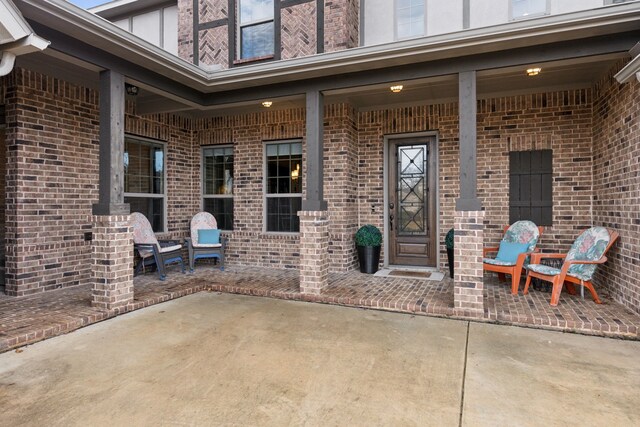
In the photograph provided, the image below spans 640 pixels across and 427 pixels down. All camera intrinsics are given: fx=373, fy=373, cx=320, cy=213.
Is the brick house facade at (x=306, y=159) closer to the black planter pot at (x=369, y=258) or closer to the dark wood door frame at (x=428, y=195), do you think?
the dark wood door frame at (x=428, y=195)

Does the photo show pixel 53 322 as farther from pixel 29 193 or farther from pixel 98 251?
pixel 29 193

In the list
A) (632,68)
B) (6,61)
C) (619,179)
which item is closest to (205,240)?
(6,61)

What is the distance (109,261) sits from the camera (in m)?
3.93

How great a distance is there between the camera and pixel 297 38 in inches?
236

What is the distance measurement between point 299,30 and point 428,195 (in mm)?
3373

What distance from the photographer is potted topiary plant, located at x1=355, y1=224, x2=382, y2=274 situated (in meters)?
5.81

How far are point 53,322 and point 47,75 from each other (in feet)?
10.4

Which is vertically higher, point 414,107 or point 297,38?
point 297,38

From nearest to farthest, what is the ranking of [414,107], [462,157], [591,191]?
1. [462,157]
2. [591,191]
3. [414,107]

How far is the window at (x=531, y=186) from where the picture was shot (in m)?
5.30

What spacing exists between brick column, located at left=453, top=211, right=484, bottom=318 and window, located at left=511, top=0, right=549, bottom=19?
10.5ft

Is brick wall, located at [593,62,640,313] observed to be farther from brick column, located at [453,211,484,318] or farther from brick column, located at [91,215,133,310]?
brick column, located at [91,215,133,310]

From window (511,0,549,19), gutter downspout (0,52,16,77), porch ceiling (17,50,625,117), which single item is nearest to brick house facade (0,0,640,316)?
porch ceiling (17,50,625,117)

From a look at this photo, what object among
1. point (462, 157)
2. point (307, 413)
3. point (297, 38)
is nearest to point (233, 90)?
point (297, 38)
